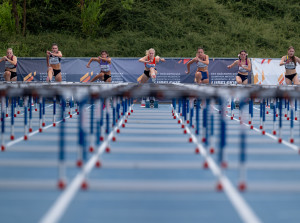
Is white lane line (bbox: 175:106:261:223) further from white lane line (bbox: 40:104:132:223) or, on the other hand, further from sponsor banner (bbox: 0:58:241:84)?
sponsor banner (bbox: 0:58:241:84)

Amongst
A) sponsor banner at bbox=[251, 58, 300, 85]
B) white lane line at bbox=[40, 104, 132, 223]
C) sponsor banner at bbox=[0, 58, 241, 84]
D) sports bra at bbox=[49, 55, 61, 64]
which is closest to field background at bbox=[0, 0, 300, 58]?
sponsor banner at bbox=[0, 58, 241, 84]

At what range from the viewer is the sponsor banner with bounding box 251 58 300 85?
2045cm

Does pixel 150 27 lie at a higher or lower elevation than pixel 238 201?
higher

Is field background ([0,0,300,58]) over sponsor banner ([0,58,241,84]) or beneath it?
over

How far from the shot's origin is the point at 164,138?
955cm

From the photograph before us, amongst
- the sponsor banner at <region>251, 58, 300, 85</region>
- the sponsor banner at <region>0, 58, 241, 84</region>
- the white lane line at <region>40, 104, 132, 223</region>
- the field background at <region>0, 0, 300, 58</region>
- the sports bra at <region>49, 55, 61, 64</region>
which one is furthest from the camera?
the field background at <region>0, 0, 300, 58</region>

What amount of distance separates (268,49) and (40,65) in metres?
13.5

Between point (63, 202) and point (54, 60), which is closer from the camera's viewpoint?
point (63, 202)

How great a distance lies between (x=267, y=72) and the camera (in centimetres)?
2055

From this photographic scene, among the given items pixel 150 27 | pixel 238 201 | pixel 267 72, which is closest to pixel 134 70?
pixel 267 72

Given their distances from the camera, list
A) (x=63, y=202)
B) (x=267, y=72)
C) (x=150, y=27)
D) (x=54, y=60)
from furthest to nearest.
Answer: (x=150, y=27)
(x=267, y=72)
(x=54, y=60)
(x=63, y=202)

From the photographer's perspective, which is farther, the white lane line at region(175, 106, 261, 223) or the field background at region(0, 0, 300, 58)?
the field background at region(0, 0, 300, 58)

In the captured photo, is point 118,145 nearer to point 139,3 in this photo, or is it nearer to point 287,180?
point 287,180

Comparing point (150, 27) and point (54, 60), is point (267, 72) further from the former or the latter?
point (150, 27)
